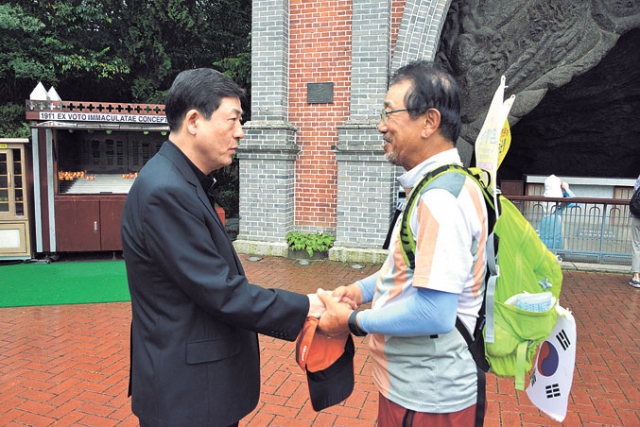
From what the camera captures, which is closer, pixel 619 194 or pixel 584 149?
pixel 619 194

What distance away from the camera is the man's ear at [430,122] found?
1.66 meters

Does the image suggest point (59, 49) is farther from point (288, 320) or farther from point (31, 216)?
point (288, 320)

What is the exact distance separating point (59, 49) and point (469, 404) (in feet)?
52.4

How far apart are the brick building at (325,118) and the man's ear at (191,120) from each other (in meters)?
6.13

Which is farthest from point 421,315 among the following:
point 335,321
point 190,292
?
point 190,292

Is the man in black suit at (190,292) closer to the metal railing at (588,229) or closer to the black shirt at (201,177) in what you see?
the black shirt at (201,177)

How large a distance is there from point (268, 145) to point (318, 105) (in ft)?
3.77

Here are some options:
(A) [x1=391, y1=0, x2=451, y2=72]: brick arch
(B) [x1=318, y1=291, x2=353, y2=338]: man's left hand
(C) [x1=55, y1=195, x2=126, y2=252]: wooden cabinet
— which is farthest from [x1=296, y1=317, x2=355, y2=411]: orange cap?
(C) [x1=55, y1=195, x2=126, y2=252]: wooden cabinet

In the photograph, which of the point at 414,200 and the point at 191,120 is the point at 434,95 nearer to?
the point at 414,200

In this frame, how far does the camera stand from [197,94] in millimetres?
1794

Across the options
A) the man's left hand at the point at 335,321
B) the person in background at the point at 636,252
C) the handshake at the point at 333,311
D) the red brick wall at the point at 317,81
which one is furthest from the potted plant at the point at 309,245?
the man's left hand at the point at 335,321

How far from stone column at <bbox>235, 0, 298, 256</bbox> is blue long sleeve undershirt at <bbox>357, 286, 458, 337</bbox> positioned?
22.3ft

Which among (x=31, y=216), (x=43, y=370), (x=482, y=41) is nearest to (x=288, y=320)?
(x=43, y=370)

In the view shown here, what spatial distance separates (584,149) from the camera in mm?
14719
